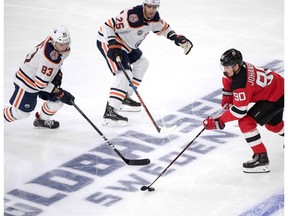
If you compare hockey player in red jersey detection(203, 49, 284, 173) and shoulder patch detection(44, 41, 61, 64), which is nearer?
hockey player in red jersey detection(203, 49, 284, 173)

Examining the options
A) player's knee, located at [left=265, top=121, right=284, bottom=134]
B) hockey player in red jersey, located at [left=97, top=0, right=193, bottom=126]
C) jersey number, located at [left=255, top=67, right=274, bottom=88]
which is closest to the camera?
jersey number, located at [left=255, top=67, right=274, bottom=88]

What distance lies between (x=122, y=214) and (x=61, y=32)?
1415mm

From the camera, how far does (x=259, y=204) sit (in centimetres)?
480

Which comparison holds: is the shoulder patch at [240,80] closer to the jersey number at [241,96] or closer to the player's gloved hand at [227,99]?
the jersey number at [241,96]

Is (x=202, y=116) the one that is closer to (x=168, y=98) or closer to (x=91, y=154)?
(x=168, y=98)

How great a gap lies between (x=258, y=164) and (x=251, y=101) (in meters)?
0.42

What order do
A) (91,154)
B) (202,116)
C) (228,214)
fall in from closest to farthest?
(228,214), (91,154), (202,116)

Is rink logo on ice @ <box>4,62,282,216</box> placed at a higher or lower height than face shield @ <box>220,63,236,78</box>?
lower

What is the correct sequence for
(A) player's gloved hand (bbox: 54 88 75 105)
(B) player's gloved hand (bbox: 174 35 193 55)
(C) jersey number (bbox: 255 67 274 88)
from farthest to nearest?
(B) player's gloved hand (bbox: 174 35 193 55) < (A) player's gloved hand (bbox: 54 88 75 105) < (C) jersey number (bbox: 255 67 274 88)

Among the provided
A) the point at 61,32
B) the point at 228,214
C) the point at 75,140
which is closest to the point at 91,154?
the point at 75,140

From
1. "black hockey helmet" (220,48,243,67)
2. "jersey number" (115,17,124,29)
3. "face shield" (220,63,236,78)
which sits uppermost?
"jersey number" (115,17,124,29)

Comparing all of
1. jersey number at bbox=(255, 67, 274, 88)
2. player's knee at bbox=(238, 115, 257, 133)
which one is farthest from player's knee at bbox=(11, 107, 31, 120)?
jersey number at bbox=(255, 67, 274, 88)

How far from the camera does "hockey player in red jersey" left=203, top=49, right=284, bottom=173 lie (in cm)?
501

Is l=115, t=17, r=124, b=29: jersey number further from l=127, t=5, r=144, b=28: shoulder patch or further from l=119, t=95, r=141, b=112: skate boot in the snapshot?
l=119, t=95, r=141, b=112: skate boot
